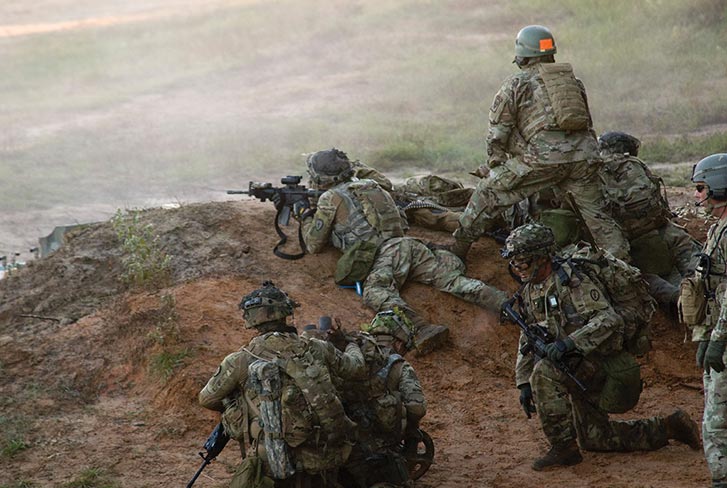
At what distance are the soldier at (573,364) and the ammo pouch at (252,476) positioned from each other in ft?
6.28

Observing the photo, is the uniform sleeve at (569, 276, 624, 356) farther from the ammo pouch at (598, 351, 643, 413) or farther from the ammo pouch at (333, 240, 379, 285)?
the ammo pouch at (333, 240, 379, 285)

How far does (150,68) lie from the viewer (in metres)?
29.5

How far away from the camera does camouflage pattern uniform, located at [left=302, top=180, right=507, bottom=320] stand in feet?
31.9

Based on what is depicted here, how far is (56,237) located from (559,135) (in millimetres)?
6633

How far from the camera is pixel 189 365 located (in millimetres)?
8891

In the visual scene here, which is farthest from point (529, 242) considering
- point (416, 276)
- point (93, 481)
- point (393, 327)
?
point (93, 481)

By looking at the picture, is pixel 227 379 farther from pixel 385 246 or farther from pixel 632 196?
pixel 632 196

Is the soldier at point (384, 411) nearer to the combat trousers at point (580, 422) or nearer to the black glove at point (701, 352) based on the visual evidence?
the combat trousers at point (580, 422)

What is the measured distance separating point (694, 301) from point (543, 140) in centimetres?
336

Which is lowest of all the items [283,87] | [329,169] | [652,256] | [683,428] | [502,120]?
[283,87]

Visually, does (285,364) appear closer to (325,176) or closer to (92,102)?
(325,176)

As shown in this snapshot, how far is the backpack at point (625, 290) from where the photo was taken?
7.30 m

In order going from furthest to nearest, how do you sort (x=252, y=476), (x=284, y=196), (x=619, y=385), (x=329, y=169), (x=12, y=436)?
(x=284, y=196) → (x=329, y=169) → (x=12, y=436) → (x=619, y=385) → (x=252, y=476)

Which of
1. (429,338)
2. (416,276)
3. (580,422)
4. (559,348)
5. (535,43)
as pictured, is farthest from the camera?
(416,276)
